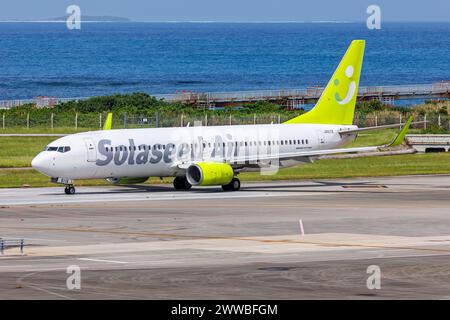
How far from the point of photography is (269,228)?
51906 millimetres

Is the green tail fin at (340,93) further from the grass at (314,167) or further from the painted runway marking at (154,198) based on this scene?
the painted runway marking at (154,198)

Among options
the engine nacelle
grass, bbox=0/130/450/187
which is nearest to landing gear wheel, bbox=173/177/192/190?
the engine nacelle

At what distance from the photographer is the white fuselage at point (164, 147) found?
6638 centimetres

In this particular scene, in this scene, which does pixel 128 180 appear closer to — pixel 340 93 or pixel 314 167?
pixel 340 93

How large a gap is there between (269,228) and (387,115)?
80345 millimetres

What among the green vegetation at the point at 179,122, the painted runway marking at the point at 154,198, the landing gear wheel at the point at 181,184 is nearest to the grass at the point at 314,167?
the green vegetation at the point at 179,122

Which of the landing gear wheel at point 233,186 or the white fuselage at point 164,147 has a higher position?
the white fuselage at point 164,147

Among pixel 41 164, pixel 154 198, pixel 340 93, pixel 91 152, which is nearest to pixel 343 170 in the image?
pixel 340 93

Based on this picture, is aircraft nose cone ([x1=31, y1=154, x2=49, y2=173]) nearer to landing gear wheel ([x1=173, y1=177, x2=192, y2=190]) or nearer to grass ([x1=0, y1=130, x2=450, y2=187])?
grass ([x1=0, y1=130, x2=450, y2=187])

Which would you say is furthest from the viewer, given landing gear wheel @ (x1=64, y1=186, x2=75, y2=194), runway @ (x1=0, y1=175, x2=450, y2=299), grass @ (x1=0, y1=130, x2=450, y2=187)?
grass @ (x1=0, y1=130, x2=450, y2=187)

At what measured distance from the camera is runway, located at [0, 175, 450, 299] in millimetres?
34312

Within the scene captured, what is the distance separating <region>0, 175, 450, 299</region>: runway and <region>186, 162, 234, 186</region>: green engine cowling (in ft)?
2.83
